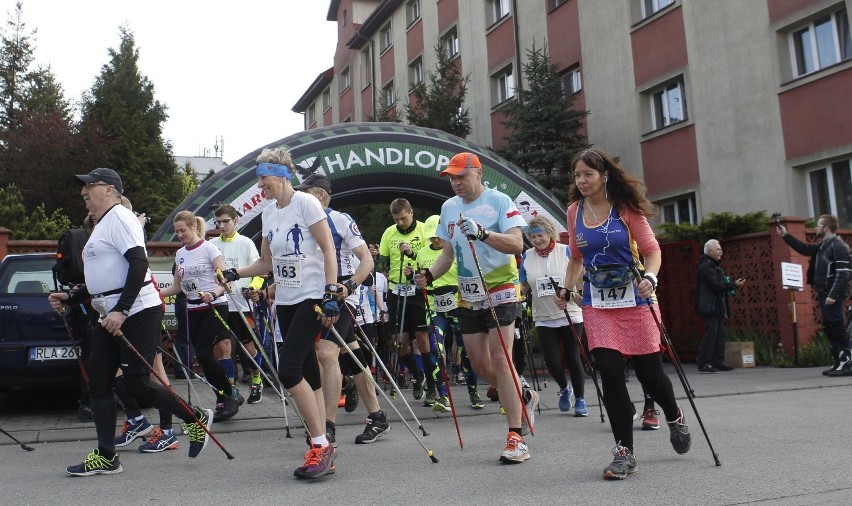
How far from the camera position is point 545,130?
19750 mm

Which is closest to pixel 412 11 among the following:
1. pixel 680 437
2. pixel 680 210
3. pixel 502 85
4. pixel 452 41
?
pixel 452 41

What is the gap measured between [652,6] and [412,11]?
15407mm

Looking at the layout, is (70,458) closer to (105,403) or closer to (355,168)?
(105,403)

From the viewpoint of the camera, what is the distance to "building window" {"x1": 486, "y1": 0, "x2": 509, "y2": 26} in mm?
26094

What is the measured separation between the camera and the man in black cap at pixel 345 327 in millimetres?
5633

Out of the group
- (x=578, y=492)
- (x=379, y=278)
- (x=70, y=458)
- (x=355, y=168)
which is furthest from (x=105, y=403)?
(x=355, y=168)

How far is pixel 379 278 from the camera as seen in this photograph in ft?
38.2

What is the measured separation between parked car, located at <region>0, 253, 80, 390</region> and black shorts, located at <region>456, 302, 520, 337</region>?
13.4ft

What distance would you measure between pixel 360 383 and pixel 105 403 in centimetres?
196

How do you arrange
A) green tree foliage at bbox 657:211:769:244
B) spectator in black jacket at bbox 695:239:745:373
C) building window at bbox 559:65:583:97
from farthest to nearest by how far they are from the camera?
building window at bbox 559:65:583:97 < green tree foliage at bbox 657:211:769:244 < spectator in black jacket at bbox 695:239:745:373

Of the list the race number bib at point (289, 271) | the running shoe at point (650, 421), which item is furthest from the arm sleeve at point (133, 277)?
the running shoe at point (650, 421)

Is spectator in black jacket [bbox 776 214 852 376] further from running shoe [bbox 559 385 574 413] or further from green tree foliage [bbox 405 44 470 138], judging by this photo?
green tree foliage [bbox 405 44 470 138]

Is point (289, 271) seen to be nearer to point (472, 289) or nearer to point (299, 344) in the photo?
point (299, 344)

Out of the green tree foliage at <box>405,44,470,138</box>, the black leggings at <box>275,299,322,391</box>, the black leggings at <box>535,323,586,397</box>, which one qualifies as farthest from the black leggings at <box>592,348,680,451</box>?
the green tree foliage at <box>405,44,470,138</box>
